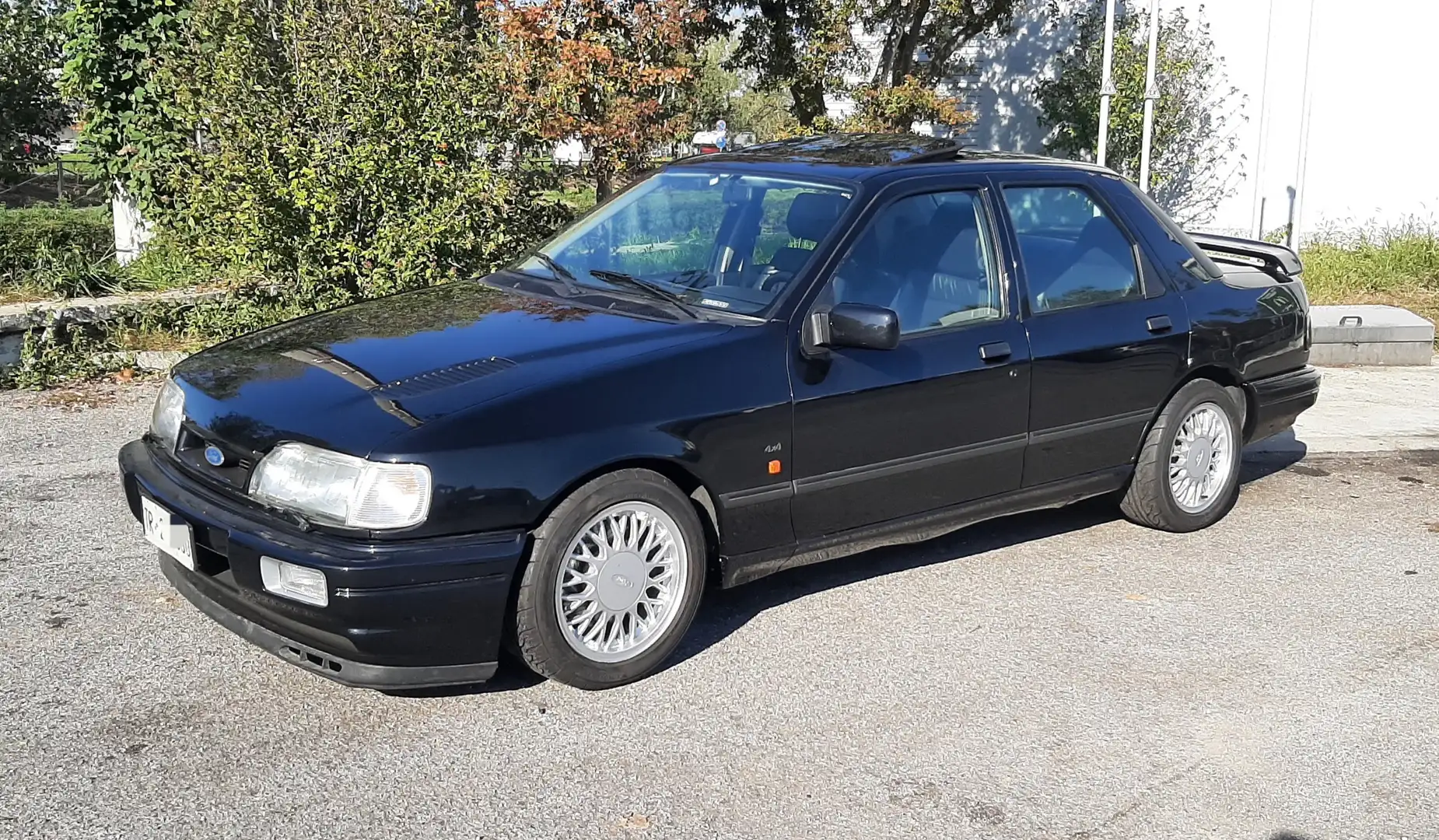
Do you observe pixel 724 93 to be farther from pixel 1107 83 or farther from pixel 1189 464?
pixel 1189 464

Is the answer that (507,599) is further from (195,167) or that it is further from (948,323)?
(195,167)

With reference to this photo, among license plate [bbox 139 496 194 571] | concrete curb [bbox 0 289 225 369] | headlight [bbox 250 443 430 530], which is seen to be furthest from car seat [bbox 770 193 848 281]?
concrete curb [bbox 0 289 225 369]

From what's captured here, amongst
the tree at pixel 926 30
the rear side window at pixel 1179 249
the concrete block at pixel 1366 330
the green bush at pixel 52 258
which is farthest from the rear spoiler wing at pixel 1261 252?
the tree at pixel 926 30

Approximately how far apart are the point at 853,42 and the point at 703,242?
10.5 m

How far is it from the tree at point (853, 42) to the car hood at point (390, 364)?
1027 cm

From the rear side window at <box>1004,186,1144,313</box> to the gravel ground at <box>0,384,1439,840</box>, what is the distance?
1.09 metres

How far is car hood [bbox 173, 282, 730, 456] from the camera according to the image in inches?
148

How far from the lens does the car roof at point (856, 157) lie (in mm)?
4977

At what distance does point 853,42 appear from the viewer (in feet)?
48.1

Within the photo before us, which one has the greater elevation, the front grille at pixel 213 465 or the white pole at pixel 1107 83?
the white pole at pixel 1107 83

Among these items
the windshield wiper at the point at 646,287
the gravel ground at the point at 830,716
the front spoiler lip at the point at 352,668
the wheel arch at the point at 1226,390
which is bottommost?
the gravel ground at the point at 830,716

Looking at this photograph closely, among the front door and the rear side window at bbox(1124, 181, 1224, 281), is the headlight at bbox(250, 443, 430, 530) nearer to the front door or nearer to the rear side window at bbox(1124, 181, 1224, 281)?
the front door

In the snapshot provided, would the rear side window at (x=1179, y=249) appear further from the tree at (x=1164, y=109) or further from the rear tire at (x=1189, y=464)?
the tree at (x=1164, y=109)

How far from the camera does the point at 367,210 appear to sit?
830 cm
